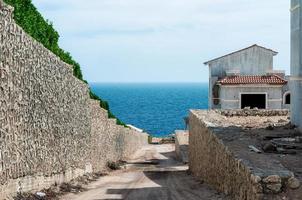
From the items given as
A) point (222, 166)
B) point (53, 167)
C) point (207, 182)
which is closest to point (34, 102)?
point (53, 167)

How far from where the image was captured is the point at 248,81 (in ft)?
160

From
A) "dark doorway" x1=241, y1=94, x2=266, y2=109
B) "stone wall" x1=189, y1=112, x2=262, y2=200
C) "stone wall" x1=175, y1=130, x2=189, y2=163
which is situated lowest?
"stone wall" x1=175, y1=130, x2=189, y2=163

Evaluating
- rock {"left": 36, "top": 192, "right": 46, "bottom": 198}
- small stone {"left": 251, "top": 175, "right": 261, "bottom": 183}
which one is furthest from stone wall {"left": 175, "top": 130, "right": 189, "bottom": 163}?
small stone {"left": 251, "top": 175, "right": 261, "bottom": 183}

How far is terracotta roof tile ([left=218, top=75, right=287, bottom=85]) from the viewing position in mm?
48550

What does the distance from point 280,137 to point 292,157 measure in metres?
4.52

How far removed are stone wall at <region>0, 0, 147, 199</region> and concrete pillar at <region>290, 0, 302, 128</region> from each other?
7.80 meters

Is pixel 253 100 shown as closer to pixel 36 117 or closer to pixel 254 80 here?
pixel 254 80

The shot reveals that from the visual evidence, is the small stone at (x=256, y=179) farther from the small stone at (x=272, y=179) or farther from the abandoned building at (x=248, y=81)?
the abandoned building at (x=248, y=81)

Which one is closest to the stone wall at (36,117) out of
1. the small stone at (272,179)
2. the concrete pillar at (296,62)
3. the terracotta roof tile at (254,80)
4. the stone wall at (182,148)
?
the small stone at (272,179)

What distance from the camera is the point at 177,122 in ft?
492

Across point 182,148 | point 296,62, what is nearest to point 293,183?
point 296,62

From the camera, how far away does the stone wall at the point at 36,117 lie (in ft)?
39.2

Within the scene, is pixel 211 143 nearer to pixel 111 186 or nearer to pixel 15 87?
pixel 111 186

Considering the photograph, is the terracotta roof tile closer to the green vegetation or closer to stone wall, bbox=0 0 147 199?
the green vegetation
